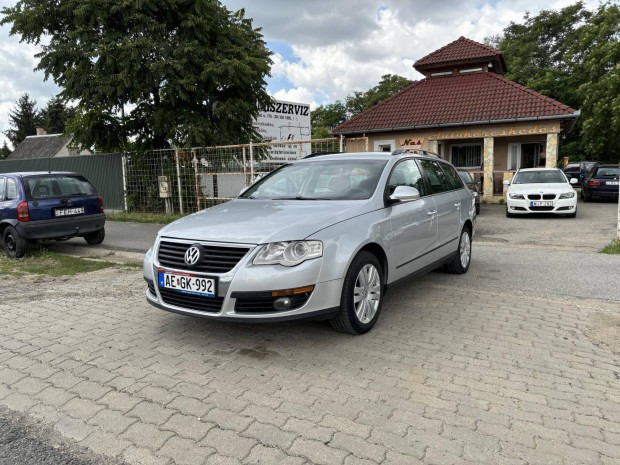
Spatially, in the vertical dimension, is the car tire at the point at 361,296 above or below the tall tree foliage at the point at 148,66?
below

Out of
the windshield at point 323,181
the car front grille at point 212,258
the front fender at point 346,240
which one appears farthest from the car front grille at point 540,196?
the car front grille at point 212,258

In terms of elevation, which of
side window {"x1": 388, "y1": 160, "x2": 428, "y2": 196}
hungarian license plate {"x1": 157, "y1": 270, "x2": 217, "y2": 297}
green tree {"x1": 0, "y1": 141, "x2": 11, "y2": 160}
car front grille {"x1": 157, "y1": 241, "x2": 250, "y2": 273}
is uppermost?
green tree {"x1": 0, "y1": 141, "x2": 11, "y2": 160}

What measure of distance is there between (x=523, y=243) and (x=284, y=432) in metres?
7.91

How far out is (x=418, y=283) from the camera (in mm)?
6121

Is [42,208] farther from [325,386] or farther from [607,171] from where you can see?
[607,171]

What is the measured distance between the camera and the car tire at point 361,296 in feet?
12.9

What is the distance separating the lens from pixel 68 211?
8.94m

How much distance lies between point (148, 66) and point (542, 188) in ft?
38.1

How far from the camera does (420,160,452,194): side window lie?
226 inches

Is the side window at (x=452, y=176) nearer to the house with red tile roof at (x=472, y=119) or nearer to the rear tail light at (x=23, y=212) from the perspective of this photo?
the rear tail light at (x=23, y=212)

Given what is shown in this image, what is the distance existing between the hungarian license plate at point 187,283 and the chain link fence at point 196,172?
8009mm

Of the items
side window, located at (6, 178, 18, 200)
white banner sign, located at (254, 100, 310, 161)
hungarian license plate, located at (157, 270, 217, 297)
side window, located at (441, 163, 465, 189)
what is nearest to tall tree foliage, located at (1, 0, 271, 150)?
white banner sign, located at (254, 100, 310, 161)

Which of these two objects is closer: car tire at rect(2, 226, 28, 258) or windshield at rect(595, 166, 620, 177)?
car tire at rect(2, 226, 28, 258)

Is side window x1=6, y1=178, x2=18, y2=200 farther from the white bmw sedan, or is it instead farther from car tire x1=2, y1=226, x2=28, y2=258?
the white bmw sedan
